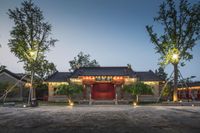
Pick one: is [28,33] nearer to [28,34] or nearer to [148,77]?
[28,34]

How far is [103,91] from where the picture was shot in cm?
4188

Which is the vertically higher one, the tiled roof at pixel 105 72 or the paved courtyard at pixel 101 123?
the tiled roof at pixel 105 72

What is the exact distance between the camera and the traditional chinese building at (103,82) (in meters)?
39.9

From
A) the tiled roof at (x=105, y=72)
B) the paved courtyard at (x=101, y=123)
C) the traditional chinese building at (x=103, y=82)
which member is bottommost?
the paved courtyard at (x=101, y=123)

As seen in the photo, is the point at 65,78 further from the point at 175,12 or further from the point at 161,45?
the point at 175,12

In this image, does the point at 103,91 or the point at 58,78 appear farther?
the point at 58,78

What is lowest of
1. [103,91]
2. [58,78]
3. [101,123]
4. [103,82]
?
[101,123]

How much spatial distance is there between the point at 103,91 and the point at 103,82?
2227 millimetres

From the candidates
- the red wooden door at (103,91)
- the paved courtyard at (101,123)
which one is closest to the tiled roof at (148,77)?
the red wooden door at (103,91)

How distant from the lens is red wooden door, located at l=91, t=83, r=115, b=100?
41594mm

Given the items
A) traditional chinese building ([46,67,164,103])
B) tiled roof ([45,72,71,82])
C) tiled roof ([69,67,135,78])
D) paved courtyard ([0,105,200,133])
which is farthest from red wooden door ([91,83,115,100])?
paved courtyard ([0,105,200,133])

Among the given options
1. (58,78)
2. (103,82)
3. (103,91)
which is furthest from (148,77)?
(58,78)

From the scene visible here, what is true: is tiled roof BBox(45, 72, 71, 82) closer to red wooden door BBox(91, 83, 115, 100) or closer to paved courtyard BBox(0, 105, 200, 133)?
red wooden door BBox(91, 83, 115, 100)

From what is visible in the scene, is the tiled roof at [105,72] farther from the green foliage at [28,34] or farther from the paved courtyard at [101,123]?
the paved courtyard at [101,123]
